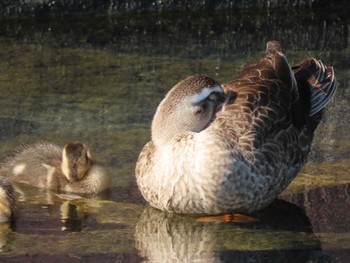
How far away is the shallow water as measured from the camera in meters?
5.29

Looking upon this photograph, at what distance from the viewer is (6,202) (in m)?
5.49

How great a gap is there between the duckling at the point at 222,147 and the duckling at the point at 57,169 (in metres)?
0.33

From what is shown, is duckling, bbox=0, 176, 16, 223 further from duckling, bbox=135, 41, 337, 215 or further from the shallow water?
duckling, bbox=135, 41, 337, 215

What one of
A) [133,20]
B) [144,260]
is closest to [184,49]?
[133,20]

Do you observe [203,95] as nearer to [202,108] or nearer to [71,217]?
[202,108]

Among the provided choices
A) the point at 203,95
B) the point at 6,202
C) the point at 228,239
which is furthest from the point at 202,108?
the point at 6,202

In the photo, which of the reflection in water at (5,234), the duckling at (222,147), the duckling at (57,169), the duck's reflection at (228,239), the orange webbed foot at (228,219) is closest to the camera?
the duck's reflection at (228,239)

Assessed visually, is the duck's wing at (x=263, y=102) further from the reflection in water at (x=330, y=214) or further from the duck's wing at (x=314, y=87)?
the reflection in water at (x=330, y=214)

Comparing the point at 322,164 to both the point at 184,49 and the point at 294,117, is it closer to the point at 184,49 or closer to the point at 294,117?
the point at 294,117

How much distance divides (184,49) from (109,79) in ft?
2.77

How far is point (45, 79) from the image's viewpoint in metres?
7.75

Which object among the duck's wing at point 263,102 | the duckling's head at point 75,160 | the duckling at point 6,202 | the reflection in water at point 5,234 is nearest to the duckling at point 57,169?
the duckling's head at point 75,160

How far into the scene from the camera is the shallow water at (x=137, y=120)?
208 inches

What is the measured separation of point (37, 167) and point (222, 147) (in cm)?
126
